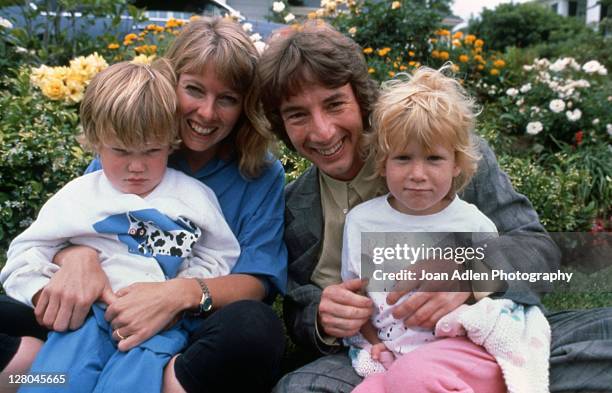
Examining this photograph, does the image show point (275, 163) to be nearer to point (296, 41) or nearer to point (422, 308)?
point (296, 41)

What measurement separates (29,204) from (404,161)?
2.40 m

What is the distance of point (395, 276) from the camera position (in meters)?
2.05

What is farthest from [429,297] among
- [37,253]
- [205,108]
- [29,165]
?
[29,165]

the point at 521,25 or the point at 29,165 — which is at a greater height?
the point at 29,165

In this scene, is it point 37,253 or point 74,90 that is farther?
point 74,90

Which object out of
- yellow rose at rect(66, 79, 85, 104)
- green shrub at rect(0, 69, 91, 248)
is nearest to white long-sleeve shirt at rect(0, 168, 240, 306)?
green shrub at rect(0, 69, 91, 248)

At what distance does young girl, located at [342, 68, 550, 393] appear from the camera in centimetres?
179

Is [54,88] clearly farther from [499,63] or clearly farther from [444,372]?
[499,63]

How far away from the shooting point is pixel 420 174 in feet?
6.46

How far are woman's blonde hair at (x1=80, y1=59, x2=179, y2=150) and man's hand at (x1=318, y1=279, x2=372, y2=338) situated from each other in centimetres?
80

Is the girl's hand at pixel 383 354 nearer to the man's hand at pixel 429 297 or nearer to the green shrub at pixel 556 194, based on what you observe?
the man's hand at pixel 429 297

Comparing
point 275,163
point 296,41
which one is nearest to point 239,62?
point 296,41

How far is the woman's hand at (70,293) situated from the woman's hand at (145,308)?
0.08 metres

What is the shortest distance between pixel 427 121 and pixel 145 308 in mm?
1081
